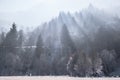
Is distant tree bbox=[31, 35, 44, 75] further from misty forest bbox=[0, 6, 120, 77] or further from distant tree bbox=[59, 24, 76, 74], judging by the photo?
distant tree bbox=[59, 24, 76, 74]

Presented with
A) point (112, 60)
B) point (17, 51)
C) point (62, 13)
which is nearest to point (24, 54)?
point (17, 51)

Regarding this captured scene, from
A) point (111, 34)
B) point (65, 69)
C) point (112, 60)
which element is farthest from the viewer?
point (111, 34)

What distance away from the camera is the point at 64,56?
96000 mm

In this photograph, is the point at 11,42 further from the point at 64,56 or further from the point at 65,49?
the point at 64,56

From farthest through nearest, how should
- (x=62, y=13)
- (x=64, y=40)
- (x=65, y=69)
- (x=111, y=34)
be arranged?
(x=62, y=13) → (x=111, y=34) → (x=64, y=40) → (x=65, y=69)

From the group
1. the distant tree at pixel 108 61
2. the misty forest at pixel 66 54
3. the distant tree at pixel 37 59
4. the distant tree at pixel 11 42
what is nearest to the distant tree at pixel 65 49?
the misty forest at pixel 66 54

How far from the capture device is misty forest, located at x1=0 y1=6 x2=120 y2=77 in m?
85.5

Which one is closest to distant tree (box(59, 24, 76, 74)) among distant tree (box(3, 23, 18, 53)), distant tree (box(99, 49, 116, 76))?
distant tree (box(99, 49, 116, 76))

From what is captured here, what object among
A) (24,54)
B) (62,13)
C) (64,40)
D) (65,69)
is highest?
(62,13)

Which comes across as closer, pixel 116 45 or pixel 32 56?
pixel 32 56

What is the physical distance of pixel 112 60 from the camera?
9344cm

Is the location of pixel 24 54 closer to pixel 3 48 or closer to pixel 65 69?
pixel 3 48

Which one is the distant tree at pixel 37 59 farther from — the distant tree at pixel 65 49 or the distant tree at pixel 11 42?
the distant tree at pixel 11 42

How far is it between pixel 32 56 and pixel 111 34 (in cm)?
4281
